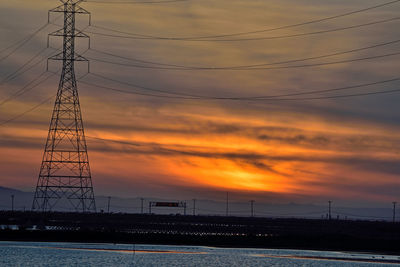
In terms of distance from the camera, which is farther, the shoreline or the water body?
the shoreline

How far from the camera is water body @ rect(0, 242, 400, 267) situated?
121m

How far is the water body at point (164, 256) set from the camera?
121m

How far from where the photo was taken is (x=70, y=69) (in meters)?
142

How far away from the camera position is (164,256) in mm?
133375

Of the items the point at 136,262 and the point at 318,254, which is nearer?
the point at 136,262

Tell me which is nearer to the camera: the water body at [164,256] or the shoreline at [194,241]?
the water body at [164,256]

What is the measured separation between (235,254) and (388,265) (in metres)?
31.5

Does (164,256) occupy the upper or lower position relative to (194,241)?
lower

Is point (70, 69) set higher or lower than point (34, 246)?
higher

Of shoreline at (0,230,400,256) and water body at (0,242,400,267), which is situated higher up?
shoreline at (0,230,400,256)

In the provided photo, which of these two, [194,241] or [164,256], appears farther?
[194,241]

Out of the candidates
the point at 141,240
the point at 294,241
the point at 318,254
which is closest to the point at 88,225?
the point at 141,240

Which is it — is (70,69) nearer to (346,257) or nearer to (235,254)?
(235,254)

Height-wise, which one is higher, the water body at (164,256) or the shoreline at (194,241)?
the shoreline at (194,241)
